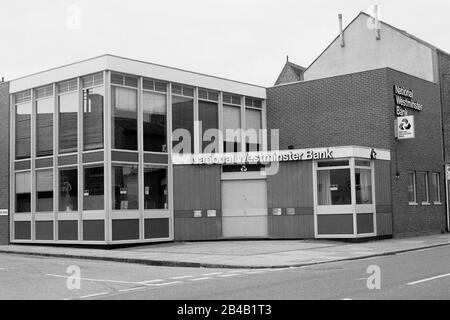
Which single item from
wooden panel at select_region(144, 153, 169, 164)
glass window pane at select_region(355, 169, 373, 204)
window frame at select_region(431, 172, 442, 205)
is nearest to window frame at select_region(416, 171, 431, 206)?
window frame at select_region(431, 172, 442, 205)

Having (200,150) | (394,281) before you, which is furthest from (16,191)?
(394,281)

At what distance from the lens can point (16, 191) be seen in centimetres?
2859

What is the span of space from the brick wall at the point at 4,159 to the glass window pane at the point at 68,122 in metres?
4.11

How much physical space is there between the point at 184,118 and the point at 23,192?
27.5ft

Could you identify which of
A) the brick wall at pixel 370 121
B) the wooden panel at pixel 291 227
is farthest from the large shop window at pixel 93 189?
the brick wall at pixel 370 121

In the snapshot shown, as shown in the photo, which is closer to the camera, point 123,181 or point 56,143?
point 123,181

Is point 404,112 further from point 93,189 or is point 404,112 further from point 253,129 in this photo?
point 93,189

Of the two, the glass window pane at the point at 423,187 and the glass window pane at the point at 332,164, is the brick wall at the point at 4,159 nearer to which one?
the glass window pane at the point at 332,164

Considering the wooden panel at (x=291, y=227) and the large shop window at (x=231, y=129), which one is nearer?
the wooden panel at (x=291, y=227)

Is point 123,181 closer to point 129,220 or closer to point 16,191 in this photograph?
point 129,220

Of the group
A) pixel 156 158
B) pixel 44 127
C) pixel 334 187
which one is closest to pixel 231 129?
pixel 156 158

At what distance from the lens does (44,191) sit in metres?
27.1

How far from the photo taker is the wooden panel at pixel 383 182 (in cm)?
2611
